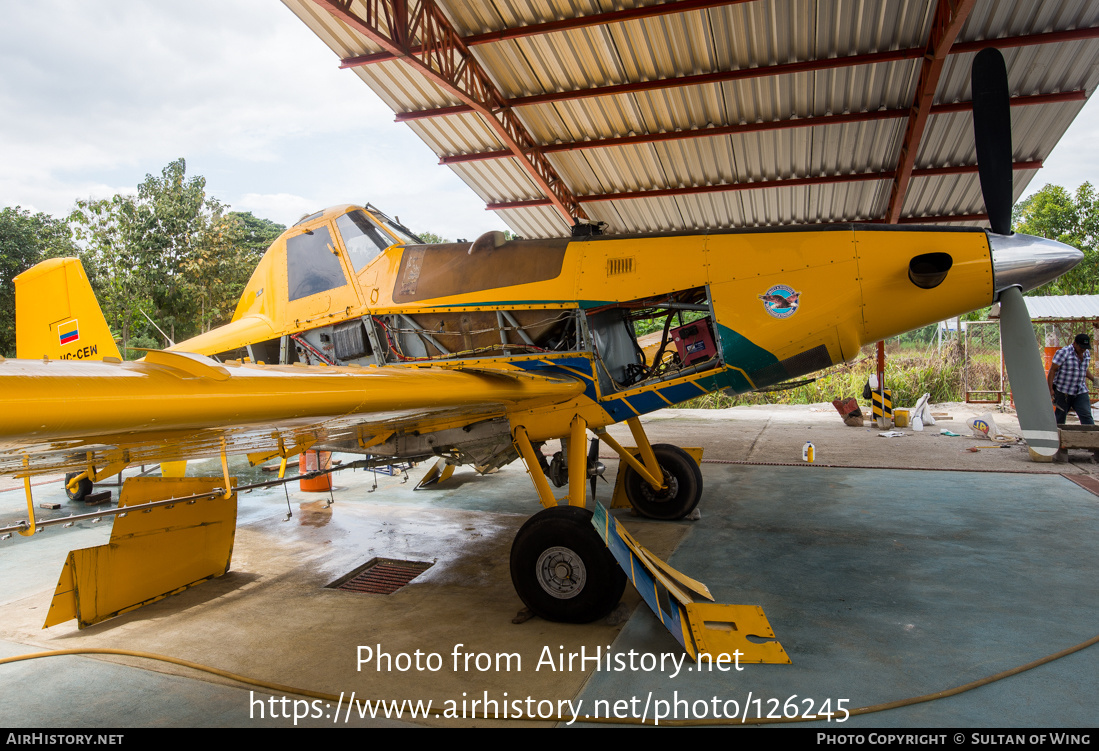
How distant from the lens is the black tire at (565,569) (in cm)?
347

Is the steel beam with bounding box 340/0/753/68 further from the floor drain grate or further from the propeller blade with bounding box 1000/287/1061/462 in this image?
the floor drain grate

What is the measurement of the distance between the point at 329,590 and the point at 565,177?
10.5 metres

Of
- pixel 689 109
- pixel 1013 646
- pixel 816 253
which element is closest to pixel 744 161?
pixel 689 109

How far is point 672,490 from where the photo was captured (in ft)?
19.1

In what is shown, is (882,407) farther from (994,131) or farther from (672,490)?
(994,131)

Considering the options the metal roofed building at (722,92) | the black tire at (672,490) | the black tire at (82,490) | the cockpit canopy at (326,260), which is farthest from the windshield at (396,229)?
the black tire at (82,490)

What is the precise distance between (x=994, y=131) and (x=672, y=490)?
12.6 feet

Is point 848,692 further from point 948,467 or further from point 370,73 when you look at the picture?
point 370,73

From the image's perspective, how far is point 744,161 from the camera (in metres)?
11.5

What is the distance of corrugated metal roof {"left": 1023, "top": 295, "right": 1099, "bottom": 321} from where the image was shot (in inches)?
539

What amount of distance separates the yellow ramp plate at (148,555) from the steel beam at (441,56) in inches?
219

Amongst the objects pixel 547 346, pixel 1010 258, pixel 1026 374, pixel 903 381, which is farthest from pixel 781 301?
pixel 903 381

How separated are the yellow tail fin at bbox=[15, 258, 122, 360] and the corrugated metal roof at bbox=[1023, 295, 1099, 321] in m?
17.5

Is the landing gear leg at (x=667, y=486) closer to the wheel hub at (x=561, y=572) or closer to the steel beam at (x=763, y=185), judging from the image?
the wheel hub at (x=561, y=572)
